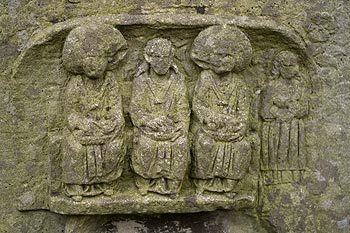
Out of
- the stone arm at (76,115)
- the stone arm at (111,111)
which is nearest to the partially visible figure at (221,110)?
the stone arm at (111,111)

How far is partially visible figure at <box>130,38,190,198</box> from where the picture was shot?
380cm

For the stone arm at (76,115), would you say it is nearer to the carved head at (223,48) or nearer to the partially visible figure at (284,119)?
the carved head at (223,48)

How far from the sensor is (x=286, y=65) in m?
3.98

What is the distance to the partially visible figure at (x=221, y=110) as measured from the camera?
3.82 meters

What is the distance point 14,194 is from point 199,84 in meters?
1.31

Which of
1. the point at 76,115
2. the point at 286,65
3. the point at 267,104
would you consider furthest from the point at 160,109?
the point at 286,65

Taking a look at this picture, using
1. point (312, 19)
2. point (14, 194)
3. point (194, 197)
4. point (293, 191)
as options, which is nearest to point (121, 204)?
point (194, 197)

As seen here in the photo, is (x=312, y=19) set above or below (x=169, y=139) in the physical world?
above

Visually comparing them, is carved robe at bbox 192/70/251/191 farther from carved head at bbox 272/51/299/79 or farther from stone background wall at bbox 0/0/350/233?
stone background wall at bbox 0/0/350/233

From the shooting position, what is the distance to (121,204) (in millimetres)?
3906

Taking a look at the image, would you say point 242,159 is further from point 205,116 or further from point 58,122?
point 58,122

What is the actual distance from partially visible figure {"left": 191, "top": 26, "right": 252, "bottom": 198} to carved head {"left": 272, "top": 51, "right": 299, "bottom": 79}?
219 millimetres

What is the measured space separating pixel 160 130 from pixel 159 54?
430 mm

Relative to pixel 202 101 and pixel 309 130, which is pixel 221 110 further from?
pixel 309 130
